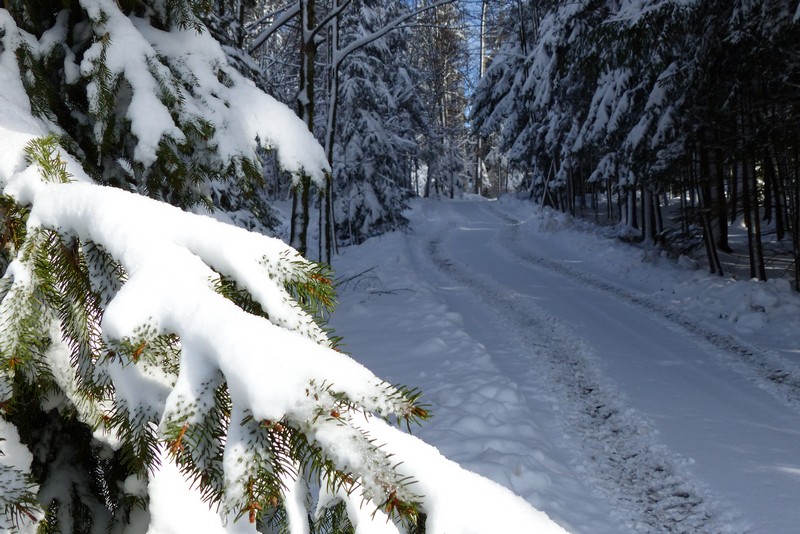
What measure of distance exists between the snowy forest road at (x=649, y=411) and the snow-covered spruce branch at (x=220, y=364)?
4.31 meters

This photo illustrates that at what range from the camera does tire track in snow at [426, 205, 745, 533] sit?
14.6 feet

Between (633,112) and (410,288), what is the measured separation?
336 inches

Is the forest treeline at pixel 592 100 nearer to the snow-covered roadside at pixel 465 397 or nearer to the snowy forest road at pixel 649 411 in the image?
the snow-covered roadside at pixel 465 397

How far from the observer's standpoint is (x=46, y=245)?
1.34 meters

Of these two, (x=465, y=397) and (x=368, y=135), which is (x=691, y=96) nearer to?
(x=465, y=397)

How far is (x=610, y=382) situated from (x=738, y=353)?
103 inches

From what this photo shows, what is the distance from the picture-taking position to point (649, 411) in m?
6.39

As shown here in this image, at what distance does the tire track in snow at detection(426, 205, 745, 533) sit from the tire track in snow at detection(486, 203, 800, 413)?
2005 millimetres

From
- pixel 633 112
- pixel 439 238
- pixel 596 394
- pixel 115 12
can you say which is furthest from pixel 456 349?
pixel 439 238

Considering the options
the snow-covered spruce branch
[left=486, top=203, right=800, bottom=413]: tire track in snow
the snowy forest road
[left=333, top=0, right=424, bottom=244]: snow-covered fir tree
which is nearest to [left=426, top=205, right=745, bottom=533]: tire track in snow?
the snowy forest road

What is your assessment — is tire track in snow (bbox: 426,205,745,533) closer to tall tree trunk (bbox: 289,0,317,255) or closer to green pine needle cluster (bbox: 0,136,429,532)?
tall tree trunk (bbox: 289,0,317,255)

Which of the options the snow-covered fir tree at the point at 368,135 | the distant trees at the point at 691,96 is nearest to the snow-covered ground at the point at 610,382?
the distant trees at the point at 691,96

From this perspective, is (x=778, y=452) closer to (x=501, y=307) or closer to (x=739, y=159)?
(x=501, y=307)

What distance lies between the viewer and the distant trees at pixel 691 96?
9805 millimetres
